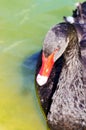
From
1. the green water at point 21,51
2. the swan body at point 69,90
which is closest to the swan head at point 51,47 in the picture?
the swan body at point 69,90

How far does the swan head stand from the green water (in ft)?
2.11

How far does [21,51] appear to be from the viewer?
480 centimetres

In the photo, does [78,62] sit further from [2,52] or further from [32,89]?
[2,52]

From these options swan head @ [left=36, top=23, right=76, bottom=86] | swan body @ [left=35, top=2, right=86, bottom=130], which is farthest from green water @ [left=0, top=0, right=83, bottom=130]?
swan head @ [left=36, top=23, right=76, bottom=86]

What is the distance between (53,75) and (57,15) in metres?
1.79

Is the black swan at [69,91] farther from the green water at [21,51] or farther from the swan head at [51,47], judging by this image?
the green water at [21,51]

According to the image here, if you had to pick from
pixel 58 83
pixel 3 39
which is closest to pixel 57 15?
pixel 3 39

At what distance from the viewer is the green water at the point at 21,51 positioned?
12.7ft

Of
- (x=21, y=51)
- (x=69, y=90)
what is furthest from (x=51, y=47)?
(x=21, y=51)

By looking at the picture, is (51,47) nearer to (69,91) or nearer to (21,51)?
(69,91)

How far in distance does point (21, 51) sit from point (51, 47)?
159 cm

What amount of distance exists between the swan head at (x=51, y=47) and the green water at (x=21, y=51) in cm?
64

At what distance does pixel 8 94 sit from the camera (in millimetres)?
4137

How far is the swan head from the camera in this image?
3.22m
